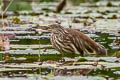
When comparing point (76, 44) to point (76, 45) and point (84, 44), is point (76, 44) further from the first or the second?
point (84, 44)

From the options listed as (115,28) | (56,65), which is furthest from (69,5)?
(56,65)

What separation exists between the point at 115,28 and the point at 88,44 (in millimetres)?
4256

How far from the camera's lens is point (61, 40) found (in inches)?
349

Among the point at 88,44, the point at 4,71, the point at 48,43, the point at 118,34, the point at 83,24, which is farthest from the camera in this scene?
the point at 83,24

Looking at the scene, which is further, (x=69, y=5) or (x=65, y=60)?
(x=69, y=5)

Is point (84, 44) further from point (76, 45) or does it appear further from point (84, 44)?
point (76, 45)

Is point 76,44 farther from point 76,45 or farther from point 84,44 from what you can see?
point 84,44

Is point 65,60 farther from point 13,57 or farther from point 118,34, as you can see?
point 118,34

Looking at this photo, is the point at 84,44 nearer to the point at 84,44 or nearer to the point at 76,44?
the point at 84,44

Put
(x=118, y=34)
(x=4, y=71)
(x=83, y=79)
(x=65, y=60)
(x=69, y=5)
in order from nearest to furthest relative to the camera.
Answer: (x=83, y=79)
(x=4, y=71)
(x=65, y=60)
(x=118, y=34)
(x=69, y=5)

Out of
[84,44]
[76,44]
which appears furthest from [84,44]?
[76,44]

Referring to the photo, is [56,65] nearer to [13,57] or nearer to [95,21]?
[13,57]

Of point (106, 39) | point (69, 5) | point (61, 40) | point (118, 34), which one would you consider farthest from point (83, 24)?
point (69, 5)

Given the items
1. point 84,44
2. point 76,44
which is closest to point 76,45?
point 76,44
